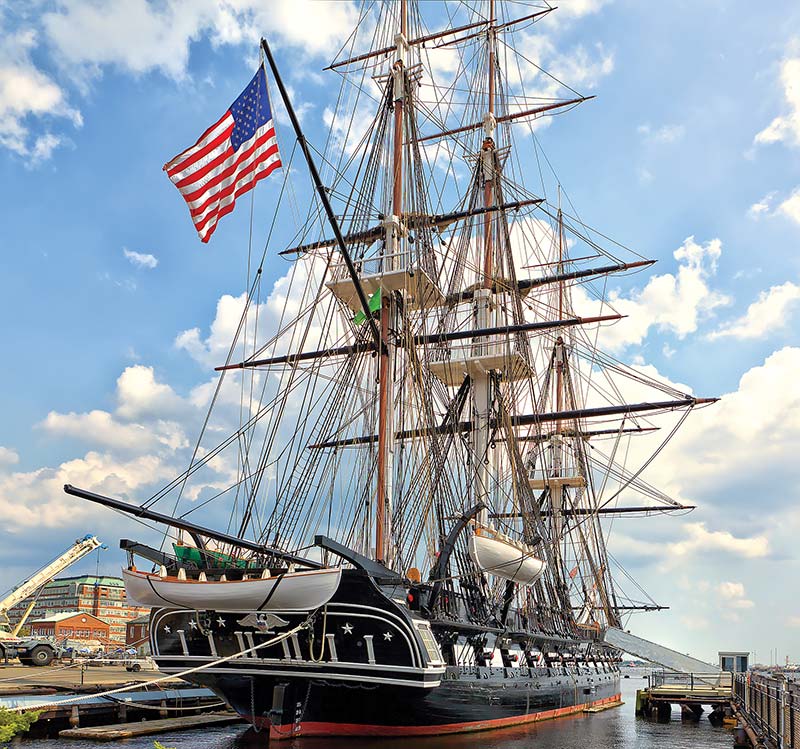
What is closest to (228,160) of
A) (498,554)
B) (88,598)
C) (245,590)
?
(245,590)

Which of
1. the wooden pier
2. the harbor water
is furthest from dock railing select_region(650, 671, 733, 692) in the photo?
the harbor water

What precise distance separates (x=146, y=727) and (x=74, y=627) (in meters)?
75.5

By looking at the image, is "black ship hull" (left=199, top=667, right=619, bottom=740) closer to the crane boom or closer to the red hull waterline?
the red hull waterline

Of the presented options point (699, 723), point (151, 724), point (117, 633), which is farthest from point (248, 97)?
point (117, 633)

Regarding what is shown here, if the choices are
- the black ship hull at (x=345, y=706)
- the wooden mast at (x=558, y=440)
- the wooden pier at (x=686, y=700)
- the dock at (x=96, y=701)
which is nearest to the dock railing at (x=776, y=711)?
the black ship hull at (x=345, y=706)

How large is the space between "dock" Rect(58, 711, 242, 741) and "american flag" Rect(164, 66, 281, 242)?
46.8 ft

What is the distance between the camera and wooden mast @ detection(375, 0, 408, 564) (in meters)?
25.6

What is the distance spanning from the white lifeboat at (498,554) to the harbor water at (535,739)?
4903 mm

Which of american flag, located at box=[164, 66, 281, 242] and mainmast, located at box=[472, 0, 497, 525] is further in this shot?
mainmast, located at box=[472, 0, 497, 525]

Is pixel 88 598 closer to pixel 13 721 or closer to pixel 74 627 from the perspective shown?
pixel 74 627

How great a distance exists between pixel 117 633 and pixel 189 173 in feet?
367

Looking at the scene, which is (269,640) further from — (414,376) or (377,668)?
(414,376)

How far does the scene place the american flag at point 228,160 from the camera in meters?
16.9

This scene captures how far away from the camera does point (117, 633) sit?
379 feet
